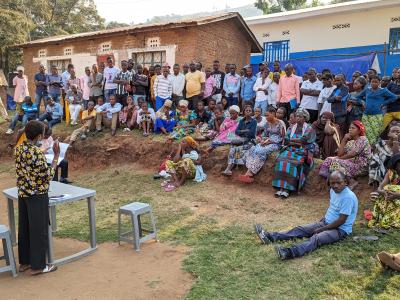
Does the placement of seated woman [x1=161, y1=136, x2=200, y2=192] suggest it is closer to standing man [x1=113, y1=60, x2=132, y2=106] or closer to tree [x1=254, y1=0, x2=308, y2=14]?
standing man [x1=113, y1=60, x2=132, y2=106]

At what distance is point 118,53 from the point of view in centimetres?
1531

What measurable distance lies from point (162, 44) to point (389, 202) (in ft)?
34.8

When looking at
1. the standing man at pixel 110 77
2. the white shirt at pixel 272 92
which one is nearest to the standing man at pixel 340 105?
the white shirt at pixel 272 92

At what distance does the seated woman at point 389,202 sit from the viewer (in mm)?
5152

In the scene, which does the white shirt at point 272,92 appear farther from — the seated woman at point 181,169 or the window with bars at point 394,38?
the window with bars at point 394,38

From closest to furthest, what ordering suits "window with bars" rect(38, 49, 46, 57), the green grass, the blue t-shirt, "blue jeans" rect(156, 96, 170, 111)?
the green grass, the blue t-shirt, "blue jeans" rect(156, 96, 170, 111), "window with bars" rect(38, 49, 46, 57)

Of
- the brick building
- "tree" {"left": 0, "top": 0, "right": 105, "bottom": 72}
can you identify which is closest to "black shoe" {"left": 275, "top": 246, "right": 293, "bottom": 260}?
the brick building

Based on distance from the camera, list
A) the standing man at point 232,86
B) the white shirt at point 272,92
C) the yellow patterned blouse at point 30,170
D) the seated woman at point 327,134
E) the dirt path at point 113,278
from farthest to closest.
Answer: the standing man at point 232,86, the white shirt at point 272,92, the seated woman at point 327,134, the yellow patterned blouse at point 30,170, the dirt path at point 113,278

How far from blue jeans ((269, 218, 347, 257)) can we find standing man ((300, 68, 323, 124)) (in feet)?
13.2

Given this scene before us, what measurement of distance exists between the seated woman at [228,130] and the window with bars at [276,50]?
361 inches

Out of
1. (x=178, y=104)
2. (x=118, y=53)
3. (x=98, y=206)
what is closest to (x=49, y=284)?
(x=98, y=206)

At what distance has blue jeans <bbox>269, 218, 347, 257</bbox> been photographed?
185 inches

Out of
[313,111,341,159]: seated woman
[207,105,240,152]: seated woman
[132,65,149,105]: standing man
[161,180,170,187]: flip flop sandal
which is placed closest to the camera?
[313,111,341,159]: seated woman

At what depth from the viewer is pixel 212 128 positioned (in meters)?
9.84
